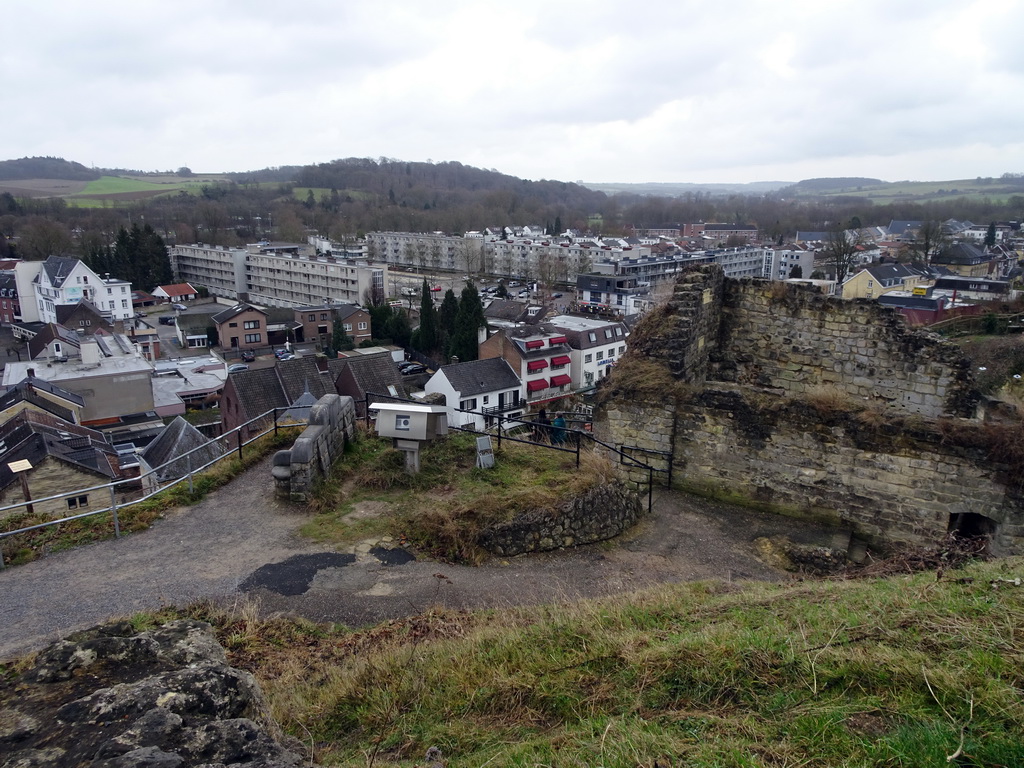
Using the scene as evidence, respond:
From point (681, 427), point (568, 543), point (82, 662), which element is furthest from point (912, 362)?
point (82, 662)

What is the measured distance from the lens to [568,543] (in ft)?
27.2

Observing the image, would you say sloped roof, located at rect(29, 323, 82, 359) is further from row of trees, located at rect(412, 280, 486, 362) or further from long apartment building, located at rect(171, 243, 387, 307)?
long apartment building, located at rect(171, 243, 387, 307)

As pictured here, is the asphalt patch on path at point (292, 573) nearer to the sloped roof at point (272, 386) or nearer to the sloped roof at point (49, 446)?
the sloped roof at point (49, 446)

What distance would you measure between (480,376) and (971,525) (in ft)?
103

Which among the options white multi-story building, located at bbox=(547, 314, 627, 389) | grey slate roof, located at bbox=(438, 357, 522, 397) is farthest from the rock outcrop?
white multi-story building, located at bbox=(547, 314, 627, 389)

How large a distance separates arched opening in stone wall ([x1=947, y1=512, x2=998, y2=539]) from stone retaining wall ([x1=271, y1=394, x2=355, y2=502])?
774 centimetres

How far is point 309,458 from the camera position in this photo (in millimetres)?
9062

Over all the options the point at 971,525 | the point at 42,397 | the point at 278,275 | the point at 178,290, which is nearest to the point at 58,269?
the point at 178,290

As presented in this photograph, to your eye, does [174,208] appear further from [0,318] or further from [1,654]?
[1,654]

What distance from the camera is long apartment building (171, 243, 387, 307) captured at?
247 feet

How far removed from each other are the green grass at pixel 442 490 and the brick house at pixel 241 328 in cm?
5646

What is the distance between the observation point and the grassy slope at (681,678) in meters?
3.57

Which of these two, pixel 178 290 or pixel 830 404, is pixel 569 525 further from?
pixel 178 290

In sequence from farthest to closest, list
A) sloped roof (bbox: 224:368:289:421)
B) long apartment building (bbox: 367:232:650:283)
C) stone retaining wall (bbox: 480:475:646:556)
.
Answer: long apartment building (bbox: 367:232:650:283) < sloped roof (bbox: 224:368:289:421) < stone retaining wall (bbox: 480:475:646:556)
